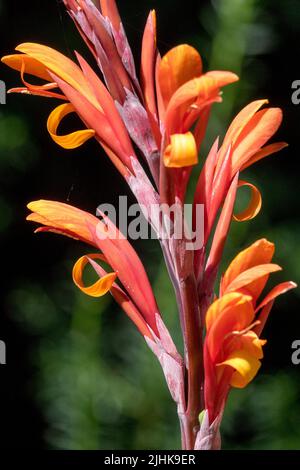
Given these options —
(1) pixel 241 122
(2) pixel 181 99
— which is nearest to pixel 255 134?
(1) pixel 241 122

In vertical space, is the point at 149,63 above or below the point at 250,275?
above

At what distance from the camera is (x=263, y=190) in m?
1.65

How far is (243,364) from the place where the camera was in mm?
666

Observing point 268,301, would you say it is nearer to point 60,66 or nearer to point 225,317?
point 225,317

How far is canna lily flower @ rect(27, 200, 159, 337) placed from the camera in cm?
76

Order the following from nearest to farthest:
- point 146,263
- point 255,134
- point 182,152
A: 1. point 182,152
2. point 255,134
3. point 146,263

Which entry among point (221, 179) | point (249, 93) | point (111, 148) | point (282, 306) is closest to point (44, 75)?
point (111, 148)

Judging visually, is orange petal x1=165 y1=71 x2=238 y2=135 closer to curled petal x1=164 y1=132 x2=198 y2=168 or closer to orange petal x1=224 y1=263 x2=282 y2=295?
curled petal x1=164 y1=132 x2=198 y2=168

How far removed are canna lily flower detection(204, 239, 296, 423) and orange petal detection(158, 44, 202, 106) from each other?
0.54ft

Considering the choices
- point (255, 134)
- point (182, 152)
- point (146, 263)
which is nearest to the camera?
point (182, 152)

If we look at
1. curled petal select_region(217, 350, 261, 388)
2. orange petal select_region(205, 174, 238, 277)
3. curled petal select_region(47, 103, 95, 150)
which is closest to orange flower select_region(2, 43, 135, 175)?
curled petal select_region(47, 103, 95, 150)

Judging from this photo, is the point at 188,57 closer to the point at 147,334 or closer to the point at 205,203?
the point at 205,203

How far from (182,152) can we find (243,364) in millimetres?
195

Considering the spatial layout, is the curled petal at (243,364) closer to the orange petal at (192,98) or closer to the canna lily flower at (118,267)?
the canna lily flower at (118,267)
